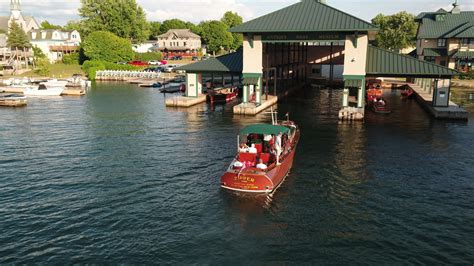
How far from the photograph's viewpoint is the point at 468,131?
4662 centimetres

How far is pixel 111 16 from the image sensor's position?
135 metres

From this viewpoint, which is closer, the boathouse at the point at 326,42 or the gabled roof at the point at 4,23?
the boathouse at the point at 326,42

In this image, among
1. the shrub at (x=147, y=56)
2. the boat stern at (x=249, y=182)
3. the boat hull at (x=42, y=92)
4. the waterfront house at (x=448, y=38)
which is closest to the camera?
the boat stern at (x=249, y=182)

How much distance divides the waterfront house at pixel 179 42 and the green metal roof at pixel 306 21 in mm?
114850

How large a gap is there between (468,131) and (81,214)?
4270 cm

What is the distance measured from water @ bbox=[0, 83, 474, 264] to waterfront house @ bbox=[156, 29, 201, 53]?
122 meters

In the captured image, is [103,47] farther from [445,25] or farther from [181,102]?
[445,25]

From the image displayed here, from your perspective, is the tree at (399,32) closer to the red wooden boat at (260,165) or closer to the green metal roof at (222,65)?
the green metal roof at (222,65)

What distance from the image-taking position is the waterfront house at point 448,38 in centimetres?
9356

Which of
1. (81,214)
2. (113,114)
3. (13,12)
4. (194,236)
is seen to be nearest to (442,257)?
(194,236)

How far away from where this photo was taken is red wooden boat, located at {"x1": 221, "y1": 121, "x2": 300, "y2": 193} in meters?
26.9

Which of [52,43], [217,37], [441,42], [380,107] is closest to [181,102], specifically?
[380,107]

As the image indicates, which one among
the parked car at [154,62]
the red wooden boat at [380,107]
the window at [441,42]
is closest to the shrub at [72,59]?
the parked car at [154,62]

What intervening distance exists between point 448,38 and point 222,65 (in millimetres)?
62970
